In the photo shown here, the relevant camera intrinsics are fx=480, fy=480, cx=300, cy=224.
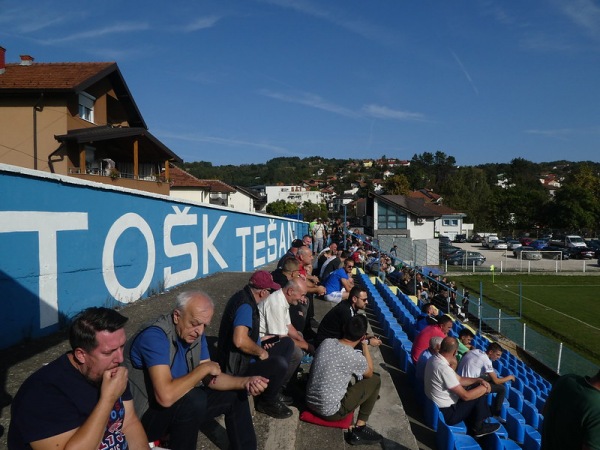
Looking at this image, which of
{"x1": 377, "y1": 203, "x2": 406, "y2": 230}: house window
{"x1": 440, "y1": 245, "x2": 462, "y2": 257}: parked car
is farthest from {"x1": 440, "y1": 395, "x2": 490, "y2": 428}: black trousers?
{"x1": 377, "y1": 203, "x2": 406, "y2": 230}: house window

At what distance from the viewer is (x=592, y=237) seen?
192ft

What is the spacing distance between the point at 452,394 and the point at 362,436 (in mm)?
1516

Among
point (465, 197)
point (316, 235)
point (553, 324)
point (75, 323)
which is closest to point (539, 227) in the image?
point (465, 197)

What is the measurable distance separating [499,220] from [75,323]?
244ft

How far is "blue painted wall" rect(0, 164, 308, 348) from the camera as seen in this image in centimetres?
525

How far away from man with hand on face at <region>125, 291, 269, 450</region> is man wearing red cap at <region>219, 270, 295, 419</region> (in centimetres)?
59

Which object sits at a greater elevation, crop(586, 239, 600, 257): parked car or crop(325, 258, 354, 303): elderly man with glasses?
crop(325, 258, 354, 303): elderly man with glasses

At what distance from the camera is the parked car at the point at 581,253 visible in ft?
140

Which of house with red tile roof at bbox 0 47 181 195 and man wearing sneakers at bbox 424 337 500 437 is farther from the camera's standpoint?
house with red tile roof at bbox 0 47 181 195

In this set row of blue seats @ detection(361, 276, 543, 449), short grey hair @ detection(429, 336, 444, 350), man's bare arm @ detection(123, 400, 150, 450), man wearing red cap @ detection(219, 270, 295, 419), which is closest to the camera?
man's bare arm @ detection(123, 400, 150, 450)

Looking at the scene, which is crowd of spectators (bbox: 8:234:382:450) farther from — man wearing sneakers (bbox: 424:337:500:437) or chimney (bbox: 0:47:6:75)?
chimney (bbox: 0:47:6:75)

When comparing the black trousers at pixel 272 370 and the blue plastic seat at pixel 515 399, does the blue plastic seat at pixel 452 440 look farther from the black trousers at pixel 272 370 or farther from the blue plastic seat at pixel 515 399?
the blue plastic seat at pixel 515 399

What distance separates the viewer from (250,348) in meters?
A: 4.04

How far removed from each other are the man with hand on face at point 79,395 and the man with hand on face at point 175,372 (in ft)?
1.67
